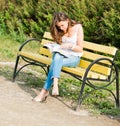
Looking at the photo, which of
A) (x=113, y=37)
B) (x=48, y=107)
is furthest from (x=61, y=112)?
(x=113, y=37)

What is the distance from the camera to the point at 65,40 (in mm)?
6707

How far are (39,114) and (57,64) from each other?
2.86 ft

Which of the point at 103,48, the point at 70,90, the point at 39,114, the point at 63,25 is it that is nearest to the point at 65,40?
the point at 63,25

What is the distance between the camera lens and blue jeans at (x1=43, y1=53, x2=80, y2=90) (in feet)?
20.4

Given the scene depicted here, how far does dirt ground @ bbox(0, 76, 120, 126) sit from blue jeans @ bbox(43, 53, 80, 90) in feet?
0.98

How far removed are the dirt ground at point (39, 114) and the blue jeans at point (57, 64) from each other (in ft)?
0.98

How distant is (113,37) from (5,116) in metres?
4.60

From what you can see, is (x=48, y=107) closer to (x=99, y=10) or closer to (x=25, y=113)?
(x=25, y=113)

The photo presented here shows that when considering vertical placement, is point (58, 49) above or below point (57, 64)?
above

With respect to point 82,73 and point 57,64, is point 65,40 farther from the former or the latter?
point 82,73

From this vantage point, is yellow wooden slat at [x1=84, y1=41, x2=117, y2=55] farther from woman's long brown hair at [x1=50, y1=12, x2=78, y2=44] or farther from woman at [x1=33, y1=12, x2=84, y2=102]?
woman's long brown hair at [x1=50, y1=12, x2=78, y2=44]

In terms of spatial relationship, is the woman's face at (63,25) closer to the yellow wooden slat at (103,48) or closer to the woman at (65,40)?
the woman at (65,40)

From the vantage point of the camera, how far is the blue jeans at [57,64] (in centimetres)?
623

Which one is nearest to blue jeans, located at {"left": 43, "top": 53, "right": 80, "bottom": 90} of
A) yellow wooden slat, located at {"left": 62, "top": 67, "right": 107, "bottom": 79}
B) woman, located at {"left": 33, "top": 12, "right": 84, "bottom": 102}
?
woman, located at {"left": 33, "top": 12, "right": 84, "bottom": 102}
